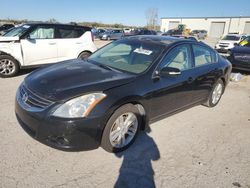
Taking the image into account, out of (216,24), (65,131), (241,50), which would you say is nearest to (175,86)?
(65,131)

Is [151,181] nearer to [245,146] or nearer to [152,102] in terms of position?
[152,102]

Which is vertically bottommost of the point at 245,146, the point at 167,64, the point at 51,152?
the point at 245,146

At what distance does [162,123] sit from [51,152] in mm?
2047

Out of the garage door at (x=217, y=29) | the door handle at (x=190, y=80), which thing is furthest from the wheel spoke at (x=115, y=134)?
the garage door at (x=217, y=29)

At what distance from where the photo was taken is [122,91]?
9.71ft

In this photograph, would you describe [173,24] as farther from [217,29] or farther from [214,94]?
[214,94]

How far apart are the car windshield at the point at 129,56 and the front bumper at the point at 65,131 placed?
1159 mm

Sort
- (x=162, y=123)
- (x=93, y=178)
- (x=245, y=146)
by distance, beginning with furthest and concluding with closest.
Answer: (x=162, y=123), (x=245, y=146), (x=93, y=178)

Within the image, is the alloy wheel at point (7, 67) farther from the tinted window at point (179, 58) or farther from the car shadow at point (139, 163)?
the tinted window at point (179, 58)

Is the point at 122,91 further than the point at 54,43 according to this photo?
No

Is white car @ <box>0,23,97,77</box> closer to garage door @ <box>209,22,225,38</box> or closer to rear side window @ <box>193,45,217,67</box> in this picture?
rear side window @ <box>193,45,217,67</box>

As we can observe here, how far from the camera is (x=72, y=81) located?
305cm

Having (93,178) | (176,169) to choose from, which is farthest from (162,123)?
(93,178)

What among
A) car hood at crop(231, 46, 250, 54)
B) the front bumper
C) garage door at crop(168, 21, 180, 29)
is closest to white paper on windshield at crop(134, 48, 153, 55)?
the front bumper
